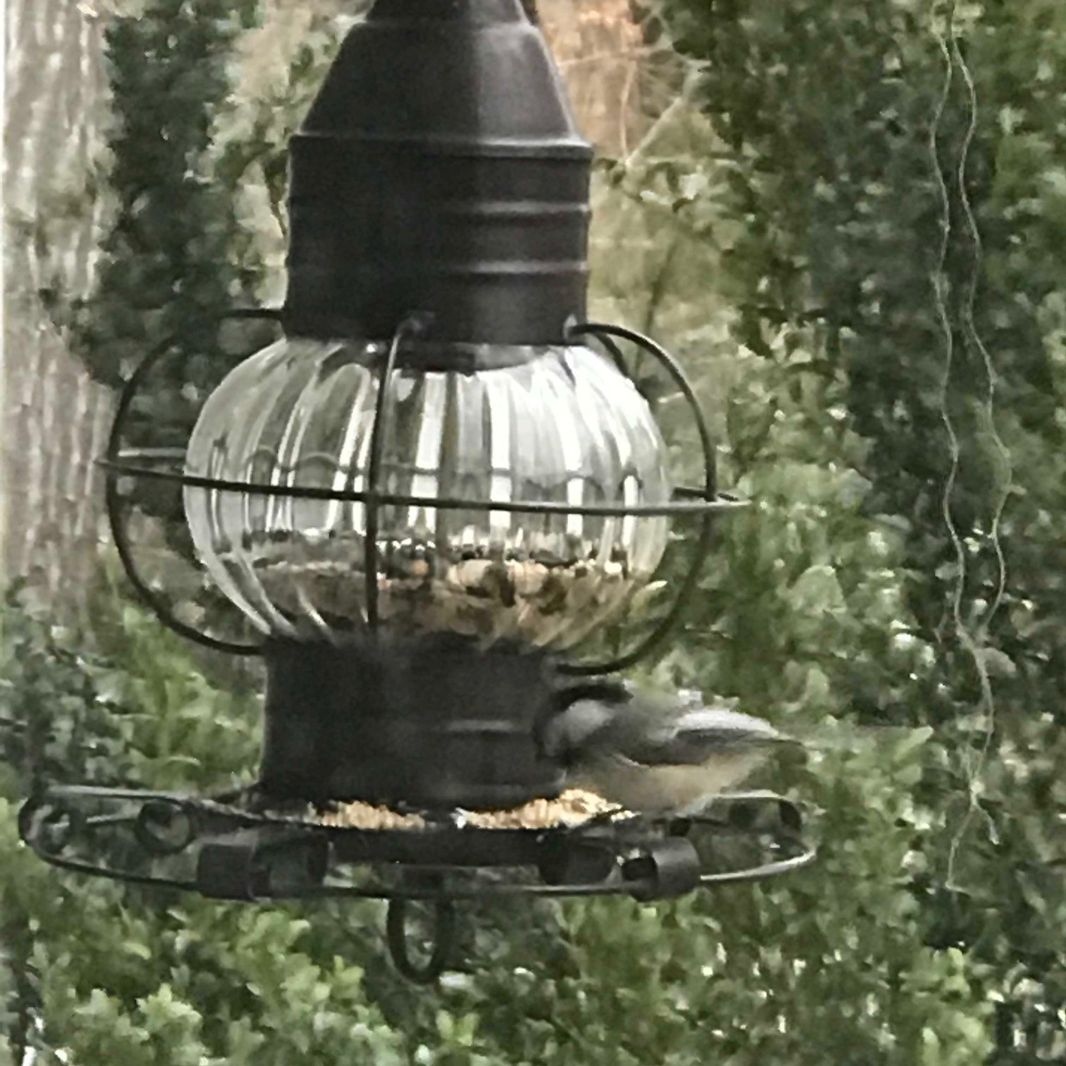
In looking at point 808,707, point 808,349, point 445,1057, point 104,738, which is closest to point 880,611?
point 808,707

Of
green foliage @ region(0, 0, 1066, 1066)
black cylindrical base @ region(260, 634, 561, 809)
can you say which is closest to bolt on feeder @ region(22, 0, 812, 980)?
black cylindrical base @ region(260, 634, 561, 809)

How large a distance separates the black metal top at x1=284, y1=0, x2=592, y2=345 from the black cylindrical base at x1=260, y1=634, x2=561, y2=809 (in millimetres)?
152

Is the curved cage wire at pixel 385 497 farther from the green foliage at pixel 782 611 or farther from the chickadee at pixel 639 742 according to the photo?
the green foliage at pixel 782 611

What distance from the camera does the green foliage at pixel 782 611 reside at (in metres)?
1.46

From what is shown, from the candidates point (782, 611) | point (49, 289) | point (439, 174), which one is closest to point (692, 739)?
point (439, 174)

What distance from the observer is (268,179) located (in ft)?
4.92

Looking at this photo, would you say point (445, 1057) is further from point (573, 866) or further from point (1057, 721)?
point (573, 866)

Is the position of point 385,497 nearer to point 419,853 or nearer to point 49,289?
point 419,853

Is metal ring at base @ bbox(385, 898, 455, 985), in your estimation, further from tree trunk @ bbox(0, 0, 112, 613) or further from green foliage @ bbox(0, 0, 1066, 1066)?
tree trunk @ bbox(0, 0, 112, 613)

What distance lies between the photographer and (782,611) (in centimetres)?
146

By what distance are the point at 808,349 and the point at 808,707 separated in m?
0.28

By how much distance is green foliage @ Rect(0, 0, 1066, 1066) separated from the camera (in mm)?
1460

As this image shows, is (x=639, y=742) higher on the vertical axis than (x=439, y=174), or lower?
lower

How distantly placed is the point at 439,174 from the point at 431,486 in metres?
0.16
